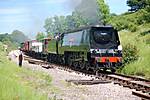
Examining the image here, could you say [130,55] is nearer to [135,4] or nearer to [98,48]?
[98,48]

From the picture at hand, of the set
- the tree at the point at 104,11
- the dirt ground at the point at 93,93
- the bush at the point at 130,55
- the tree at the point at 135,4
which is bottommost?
the dirt ground at the point at 93,93

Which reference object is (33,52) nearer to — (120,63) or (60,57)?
(60,57)

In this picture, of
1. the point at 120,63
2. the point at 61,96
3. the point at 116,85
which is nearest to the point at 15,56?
the point at 120,63

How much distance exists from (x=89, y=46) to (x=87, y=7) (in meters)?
68.5

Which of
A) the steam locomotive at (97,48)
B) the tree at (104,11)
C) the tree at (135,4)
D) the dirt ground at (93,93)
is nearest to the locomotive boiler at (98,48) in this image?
the steam locomotive at (97,48)

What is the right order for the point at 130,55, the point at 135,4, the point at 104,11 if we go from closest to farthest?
the point at 130,55, the point at 104,11, the point at 135,4

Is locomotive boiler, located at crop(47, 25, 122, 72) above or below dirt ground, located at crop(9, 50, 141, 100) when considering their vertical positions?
above

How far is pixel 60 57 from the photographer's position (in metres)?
33.8

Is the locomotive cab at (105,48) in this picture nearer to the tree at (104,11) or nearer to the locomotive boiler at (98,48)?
the locomotive boiler at (98,48)

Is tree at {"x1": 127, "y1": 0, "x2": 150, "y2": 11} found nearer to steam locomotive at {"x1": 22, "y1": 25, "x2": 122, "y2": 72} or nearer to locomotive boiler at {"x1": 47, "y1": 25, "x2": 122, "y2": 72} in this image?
steam locomotive at {"x1": 22, "y1": 25, "x2": 122, "y2": 72}

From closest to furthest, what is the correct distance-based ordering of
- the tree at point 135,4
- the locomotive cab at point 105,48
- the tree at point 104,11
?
the locomotive cab at point 105,48, the tree at point 104,11, the tree at point 135,4

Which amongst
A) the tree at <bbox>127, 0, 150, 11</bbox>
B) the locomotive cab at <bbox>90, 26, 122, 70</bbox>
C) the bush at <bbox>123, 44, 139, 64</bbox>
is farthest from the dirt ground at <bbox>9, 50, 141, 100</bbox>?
the tree at <bbox>127, 0, 150, 11</bbox>

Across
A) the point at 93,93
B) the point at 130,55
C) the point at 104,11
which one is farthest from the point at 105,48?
the point at 104,11

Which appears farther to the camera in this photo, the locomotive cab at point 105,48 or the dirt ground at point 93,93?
the locomotive cab at point 105,48
